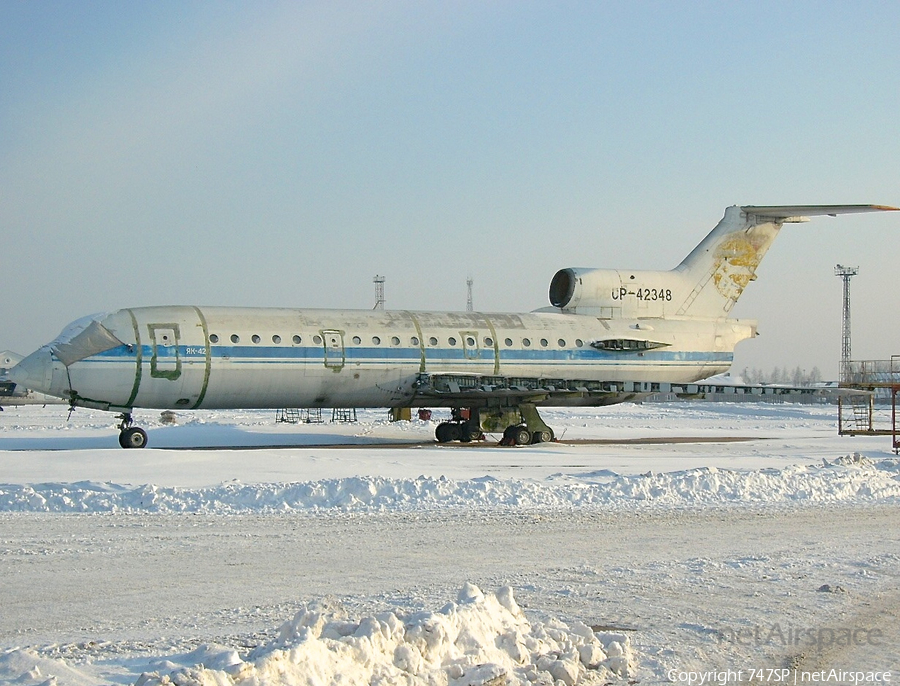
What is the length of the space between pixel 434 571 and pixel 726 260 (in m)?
25.4

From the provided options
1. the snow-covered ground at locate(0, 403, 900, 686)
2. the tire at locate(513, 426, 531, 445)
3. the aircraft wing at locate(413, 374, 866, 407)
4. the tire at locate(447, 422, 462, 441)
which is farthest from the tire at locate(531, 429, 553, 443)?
the snow-covered ground at locate(0, 403, 900, 686)

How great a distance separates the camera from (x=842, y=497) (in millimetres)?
15750

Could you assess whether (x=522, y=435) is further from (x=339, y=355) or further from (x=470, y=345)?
(x=339, y=355)

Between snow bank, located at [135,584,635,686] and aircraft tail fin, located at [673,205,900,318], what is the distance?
26650 mm

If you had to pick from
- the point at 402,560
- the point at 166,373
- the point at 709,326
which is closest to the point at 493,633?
the point at 402,560

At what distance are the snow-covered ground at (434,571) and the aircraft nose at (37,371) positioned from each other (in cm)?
488

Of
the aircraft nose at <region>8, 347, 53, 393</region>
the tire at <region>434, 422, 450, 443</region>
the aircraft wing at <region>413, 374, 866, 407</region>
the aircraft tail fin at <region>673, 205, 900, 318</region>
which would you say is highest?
the aircraft tail fin at <region>673, 205, 900, 318</region>

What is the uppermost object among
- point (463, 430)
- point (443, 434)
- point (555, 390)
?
point (555, 390)

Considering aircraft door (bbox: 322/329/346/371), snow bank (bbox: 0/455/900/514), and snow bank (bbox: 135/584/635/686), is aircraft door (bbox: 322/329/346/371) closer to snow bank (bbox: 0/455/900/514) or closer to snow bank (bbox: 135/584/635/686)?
snow bank (bbox: 0/455/900/514)

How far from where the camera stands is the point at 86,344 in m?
24.4

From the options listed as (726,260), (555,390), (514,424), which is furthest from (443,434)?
(726,260)

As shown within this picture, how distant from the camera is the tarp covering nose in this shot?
2430 centimetres

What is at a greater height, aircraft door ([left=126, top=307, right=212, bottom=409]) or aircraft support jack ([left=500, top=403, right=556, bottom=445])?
aircraft door ([left=126, top=307, right=212, bottom=409])

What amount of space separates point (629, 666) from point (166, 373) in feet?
67.2
